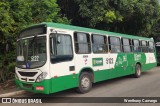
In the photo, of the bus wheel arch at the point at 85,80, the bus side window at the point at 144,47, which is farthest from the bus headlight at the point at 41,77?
the bus side window at the point at 144,47

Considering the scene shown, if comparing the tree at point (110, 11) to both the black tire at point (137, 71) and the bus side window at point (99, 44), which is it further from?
the bus side window at point (99, 44)

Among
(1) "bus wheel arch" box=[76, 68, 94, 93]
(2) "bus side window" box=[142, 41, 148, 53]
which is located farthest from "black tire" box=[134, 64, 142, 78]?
(1) "bus wheel arch" box=[76, 68, 94, 93]

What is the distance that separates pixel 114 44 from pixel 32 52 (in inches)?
186

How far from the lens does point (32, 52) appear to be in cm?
734

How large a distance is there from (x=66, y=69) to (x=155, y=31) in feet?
74.7

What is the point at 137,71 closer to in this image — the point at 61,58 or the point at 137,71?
the point at 137,71

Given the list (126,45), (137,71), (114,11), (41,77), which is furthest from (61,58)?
(114,11)

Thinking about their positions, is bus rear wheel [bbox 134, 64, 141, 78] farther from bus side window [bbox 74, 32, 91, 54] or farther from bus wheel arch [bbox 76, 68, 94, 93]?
bus side window [bbox 74, 32, 91, 54]

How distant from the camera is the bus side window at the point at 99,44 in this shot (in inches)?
363

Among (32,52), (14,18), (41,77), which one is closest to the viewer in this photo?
(41,77)

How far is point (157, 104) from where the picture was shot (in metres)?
6.65

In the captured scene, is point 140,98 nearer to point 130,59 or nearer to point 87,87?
point 87,87

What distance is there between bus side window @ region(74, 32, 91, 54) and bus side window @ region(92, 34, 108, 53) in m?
0.37

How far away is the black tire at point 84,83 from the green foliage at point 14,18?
3894 millimetres
